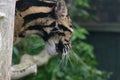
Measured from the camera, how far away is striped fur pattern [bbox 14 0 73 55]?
221cm

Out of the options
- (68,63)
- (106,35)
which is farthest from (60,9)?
(106,35)

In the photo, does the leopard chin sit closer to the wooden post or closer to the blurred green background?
the wooden post

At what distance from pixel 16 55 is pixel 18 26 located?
103 cm

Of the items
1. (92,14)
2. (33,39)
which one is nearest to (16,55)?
(33,39)

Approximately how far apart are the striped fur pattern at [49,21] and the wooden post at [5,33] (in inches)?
22.8

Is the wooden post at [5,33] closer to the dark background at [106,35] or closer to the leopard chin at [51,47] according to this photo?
the leopard chin at [51,47]

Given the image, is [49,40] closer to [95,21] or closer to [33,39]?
[33,39]

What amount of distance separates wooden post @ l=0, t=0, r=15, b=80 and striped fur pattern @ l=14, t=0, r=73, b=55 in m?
0.58

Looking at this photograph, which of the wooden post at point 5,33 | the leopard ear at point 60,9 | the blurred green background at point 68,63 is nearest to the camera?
the wooden post at point 5,33

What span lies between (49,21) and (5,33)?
618 mm

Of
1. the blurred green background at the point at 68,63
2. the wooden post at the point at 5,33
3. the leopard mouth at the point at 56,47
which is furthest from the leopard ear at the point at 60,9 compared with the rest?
the blurred green background at the point at 68,63

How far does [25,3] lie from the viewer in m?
2.28

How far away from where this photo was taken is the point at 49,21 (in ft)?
7.31

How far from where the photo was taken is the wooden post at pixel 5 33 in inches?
63.7
